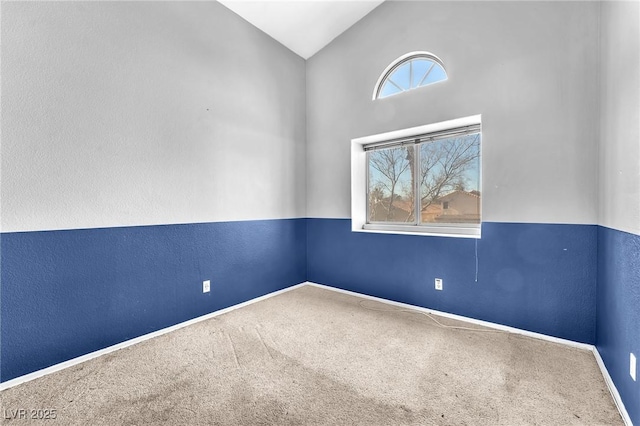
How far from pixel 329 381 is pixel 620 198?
1992 mm

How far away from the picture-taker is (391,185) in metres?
3.43

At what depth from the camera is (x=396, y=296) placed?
3.09 m

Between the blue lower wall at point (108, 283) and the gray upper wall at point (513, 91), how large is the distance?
224cm

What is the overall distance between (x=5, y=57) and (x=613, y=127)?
148 inches

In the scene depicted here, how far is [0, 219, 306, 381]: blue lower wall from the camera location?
173 centimetres

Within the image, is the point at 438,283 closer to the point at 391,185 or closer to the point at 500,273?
the point at 500,273

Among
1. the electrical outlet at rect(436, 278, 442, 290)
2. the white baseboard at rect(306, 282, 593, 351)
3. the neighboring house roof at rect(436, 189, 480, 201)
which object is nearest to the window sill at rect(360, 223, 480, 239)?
the neighboring house roof at rect(436, 189, 480, 201)

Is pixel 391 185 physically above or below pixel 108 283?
above

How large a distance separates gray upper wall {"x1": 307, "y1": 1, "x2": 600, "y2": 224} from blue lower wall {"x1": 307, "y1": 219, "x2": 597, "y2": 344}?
0.65 ft

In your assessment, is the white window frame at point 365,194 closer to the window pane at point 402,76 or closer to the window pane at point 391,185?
the window pane at point 391,185

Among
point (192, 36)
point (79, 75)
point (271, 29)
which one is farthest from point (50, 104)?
point (271, 29)

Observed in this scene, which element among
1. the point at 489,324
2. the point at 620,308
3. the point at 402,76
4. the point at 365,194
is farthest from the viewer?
the point at 365,194

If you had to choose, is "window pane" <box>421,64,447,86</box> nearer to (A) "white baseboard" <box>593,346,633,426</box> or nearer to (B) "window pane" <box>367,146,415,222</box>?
(B) "window pane" <box>367,146,415,222</box>

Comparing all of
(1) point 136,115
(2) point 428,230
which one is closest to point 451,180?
(2) point 428,230
